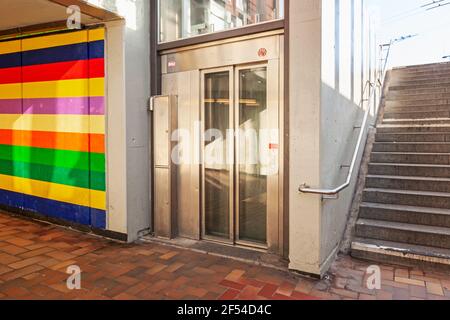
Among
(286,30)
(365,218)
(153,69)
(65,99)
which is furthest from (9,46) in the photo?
(365,218)

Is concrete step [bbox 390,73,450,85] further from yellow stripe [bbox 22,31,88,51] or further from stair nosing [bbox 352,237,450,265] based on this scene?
yellow stripe [bbox 22,31,88,51]

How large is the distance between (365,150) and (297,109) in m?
2.63

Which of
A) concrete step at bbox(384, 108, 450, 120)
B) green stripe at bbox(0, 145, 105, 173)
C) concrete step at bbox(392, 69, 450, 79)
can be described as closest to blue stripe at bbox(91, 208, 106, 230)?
green stripe at bbox(0, 145, 105, 173)

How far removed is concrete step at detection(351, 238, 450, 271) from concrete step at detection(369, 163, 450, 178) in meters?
1.37

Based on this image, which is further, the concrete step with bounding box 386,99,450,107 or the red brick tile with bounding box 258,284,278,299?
the concrete step with bounding box 386,99,450,107

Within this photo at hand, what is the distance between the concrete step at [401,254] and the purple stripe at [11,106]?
5.02 m

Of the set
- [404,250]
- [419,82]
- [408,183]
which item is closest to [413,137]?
[408,183]

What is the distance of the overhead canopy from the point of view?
143 inches

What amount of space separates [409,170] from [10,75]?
6020mm

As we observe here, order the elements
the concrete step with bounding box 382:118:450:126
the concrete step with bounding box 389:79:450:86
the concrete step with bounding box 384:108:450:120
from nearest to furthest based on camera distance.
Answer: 1. the concrete step with bounding box 382:118:450:126
2. the concrete step with bounding box 384:108:450:120
3. the concrete step with bounding box 389:79:450:86

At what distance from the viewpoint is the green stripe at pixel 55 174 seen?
4.24 meters

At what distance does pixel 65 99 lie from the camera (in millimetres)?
4402

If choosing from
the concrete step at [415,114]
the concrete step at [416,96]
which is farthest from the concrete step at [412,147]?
the concrete step at [416,96]

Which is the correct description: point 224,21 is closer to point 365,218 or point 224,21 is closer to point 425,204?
point 365,218
